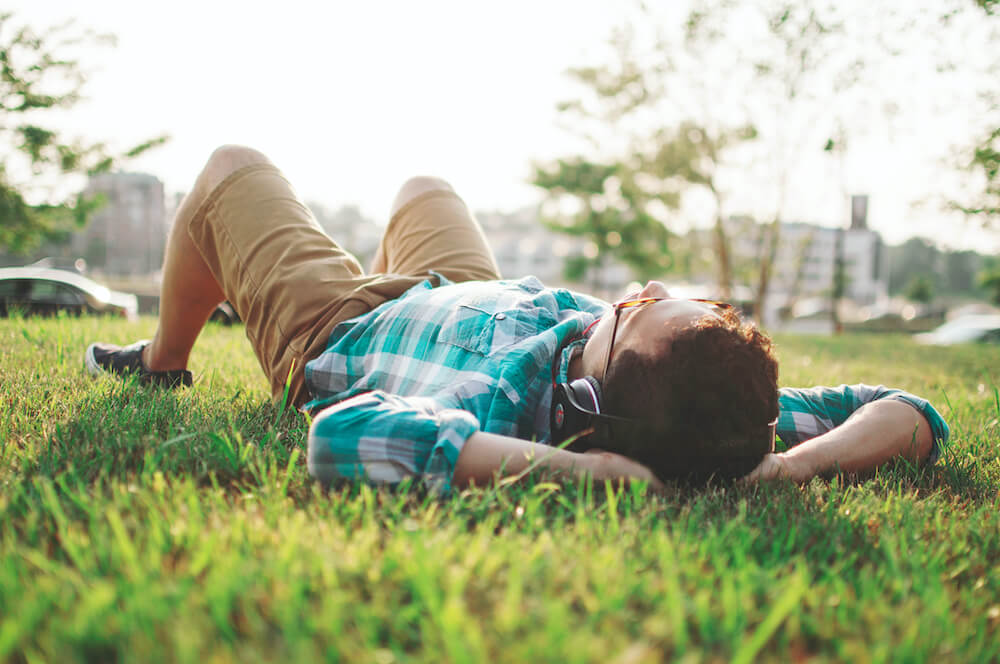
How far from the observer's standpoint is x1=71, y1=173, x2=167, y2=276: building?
73938 mm

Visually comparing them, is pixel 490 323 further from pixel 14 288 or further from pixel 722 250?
pixel 722 250

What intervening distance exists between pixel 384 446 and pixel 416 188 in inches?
94.8

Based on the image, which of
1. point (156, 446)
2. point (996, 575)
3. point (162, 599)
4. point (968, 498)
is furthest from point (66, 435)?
point (968, 498)

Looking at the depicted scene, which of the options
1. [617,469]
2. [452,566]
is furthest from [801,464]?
[452,566]

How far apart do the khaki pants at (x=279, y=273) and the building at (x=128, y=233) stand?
80.7 meters

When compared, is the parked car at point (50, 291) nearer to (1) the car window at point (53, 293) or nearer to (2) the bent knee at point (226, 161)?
(1) the car window at point (53, 293)

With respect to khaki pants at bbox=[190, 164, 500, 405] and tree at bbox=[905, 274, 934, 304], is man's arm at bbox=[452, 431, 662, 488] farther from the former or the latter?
tree at bbox=[905, 274, 934, 304]

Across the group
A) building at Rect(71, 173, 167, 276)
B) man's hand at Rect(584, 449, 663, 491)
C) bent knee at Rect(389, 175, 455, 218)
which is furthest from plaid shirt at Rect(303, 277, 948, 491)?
building at Rect(71, 173, 167, 276)

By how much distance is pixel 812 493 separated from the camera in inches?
72.6

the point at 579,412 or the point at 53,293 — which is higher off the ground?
the point at 579,412

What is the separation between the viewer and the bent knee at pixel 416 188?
12.3 ft

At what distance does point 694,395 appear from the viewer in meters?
1.71

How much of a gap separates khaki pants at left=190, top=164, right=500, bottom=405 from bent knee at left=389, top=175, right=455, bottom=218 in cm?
74

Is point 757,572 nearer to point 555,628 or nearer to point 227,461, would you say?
point 555,628
